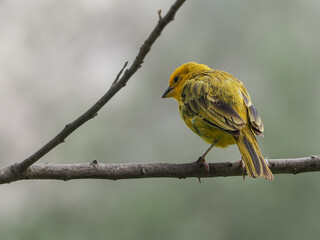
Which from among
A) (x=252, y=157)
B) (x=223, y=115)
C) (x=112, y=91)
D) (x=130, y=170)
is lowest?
(x=252, y=157)

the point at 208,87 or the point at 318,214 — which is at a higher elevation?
the point at 208,87

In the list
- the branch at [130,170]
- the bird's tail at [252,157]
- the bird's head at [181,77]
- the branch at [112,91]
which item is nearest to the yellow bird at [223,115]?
the bird's tail at [252,157]

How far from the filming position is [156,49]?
10492mm

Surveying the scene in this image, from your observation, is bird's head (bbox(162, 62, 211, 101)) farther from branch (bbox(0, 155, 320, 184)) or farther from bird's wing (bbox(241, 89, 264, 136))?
branch (bbox(0, 155, 320, 184))

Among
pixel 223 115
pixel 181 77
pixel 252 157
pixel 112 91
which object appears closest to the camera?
pixel 112 91

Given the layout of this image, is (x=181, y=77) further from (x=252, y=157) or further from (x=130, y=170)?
(x=130, y=170)

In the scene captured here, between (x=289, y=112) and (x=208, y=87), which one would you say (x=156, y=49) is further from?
(x=208, y=87)

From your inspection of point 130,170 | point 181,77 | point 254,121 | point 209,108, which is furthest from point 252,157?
point 181,77

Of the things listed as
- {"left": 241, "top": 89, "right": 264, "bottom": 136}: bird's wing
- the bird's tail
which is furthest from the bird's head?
the bird's tail

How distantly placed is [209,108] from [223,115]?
259mm

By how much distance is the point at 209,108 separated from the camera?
4.86 m

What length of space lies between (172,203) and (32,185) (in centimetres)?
278

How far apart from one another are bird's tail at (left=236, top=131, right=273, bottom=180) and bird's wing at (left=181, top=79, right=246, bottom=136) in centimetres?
10

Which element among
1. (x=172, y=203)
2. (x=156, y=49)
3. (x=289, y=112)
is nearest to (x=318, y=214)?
(x=289, y=112)
